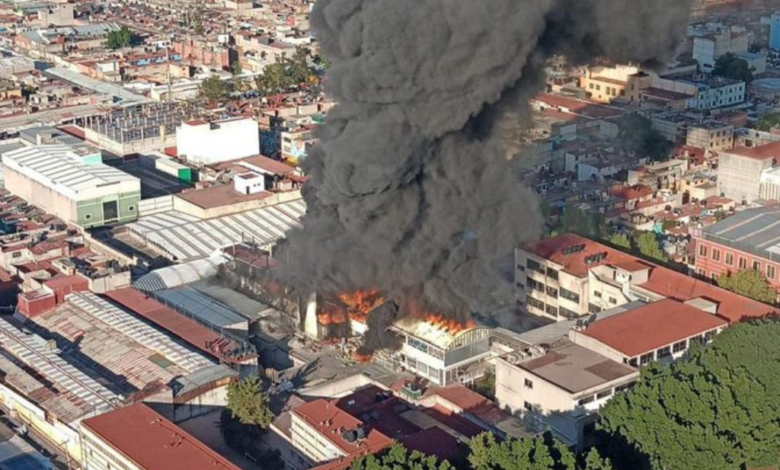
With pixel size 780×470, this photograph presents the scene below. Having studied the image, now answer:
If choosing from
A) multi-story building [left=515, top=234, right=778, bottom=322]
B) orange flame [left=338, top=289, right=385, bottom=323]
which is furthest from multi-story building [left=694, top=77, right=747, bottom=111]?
orange flame [left=338, top=289, right=385, bottom=323]

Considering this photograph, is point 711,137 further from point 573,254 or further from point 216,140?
point 216,140

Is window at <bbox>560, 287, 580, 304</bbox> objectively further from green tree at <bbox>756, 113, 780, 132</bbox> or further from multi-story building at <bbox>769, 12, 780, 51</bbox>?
multi-story building at <bbox>769, 12, 780, 51</bbox>

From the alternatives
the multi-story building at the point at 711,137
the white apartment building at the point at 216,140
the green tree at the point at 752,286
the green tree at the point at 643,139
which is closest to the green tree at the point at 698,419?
the green tree at the point at 752,286

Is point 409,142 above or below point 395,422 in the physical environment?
above

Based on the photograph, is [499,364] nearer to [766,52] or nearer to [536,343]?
[536,343]

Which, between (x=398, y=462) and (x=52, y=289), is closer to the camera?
(x=398, y=462)

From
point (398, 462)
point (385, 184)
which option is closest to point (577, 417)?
point (398, 462)
